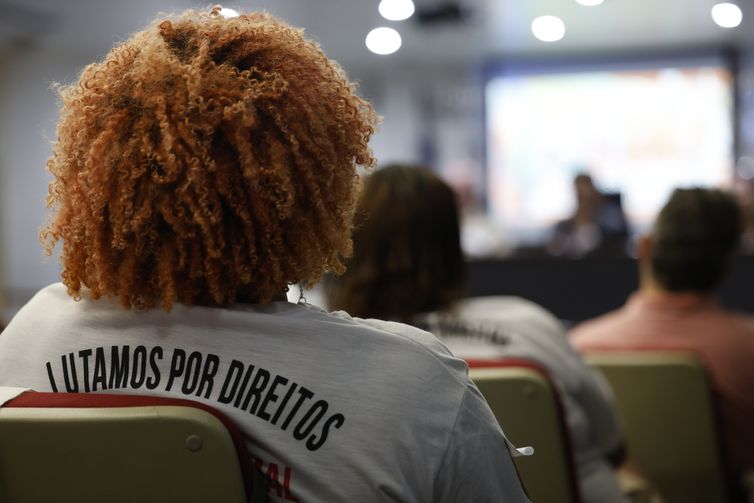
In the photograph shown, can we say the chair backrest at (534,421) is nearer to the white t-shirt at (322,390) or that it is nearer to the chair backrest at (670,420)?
the white t-shirt at (322,390)

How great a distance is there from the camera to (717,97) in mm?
8125

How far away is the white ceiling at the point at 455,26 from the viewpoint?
6656 millimetres

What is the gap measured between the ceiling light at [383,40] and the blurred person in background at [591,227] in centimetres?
251

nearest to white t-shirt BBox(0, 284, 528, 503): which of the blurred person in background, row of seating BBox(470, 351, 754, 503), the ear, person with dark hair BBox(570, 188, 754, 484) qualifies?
row of seating BBox(470, 351, 754, 503)

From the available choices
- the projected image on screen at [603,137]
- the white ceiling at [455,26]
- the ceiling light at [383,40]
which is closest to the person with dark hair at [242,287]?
the white ceiling at [455,26]

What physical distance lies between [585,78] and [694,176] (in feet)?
4.32

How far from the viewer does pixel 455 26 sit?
724cm

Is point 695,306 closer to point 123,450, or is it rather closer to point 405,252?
point 405,252

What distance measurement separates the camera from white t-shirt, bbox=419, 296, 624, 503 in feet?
5.21

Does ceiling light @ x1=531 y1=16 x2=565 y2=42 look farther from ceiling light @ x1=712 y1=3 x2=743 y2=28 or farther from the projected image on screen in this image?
ceiling light @ x1=712 y1=3 x2=743 y2=28

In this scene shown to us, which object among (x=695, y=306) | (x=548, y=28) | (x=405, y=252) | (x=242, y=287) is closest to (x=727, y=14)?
(x=548, y=28)

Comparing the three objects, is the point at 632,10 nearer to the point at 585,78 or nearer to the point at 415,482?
the point at 585,78

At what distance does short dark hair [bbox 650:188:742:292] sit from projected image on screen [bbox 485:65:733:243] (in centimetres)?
581

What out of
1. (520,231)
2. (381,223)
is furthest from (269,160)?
(520,231)
